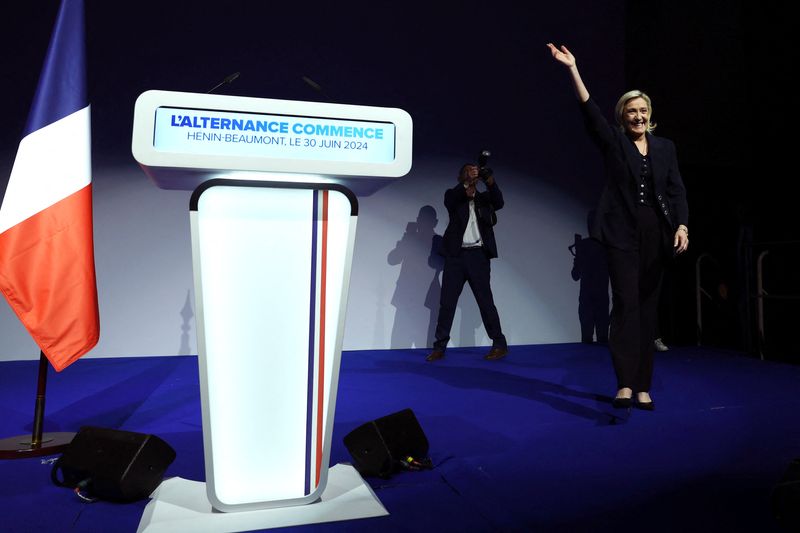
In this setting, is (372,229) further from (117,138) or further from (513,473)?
(513,473)

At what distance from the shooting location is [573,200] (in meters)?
5.01

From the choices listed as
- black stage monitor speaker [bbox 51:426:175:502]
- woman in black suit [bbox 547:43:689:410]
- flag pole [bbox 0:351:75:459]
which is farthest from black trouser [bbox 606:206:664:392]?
flag pole [bbox 0:351:75:459]

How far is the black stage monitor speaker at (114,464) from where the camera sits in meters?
1.38

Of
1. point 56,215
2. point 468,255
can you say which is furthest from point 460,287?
point 56,215

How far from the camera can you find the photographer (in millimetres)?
4020

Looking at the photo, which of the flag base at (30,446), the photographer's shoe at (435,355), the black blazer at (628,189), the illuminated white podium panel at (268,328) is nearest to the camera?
the illuminated white podium panel at (268,328)

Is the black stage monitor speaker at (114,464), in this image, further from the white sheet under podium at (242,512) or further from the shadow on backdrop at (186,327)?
the shadow on backdrop at (186,327)

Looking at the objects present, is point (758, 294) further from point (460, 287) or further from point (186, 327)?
point (186, 327)

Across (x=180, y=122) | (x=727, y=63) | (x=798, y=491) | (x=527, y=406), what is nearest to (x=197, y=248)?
(x=180, y=122)

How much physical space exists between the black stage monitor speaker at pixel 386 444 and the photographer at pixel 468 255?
7.58 feet

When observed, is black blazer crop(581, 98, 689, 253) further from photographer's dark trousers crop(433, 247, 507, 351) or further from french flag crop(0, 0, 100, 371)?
french flag crop(0, 0, 100, 371)

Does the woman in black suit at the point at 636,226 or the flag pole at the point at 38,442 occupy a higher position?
the woman in black suit at the point at 636,226

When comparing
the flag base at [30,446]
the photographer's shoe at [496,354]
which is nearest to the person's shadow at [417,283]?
the photographer's shoe at [496,354]

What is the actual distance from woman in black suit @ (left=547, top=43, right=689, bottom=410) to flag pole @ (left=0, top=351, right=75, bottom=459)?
2167 mm
